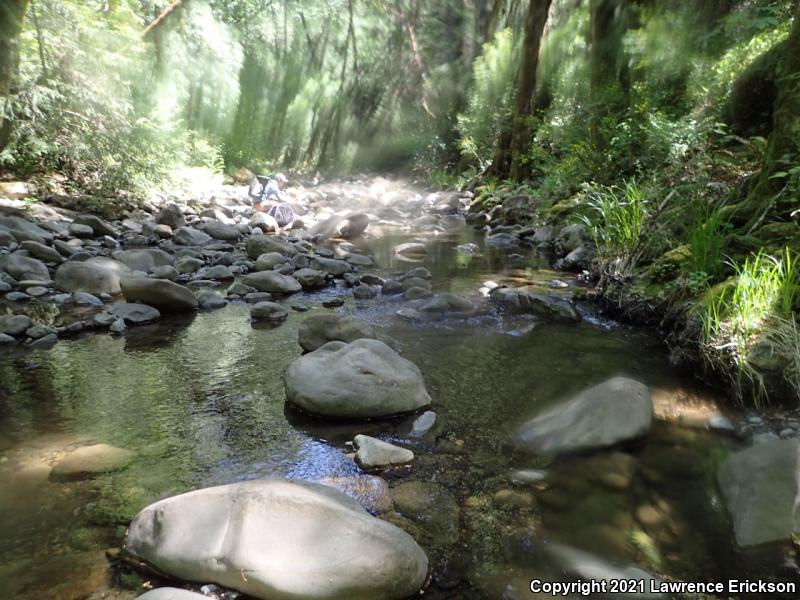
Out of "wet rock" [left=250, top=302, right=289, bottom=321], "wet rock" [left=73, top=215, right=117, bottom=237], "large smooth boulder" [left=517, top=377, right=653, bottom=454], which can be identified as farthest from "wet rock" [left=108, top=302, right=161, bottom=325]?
"wet rock" [left=73, top=215, right=117, bottom=237]

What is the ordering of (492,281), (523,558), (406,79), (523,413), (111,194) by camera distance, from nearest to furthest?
(523,558)
(523,413)
(492,281)
(111,194)
(406,79)

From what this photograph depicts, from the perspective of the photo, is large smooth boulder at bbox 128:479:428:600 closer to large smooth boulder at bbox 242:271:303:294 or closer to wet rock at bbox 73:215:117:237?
large smooth boulder at bbox 242:271:303:294

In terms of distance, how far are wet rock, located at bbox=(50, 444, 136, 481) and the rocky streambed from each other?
0.01 metres

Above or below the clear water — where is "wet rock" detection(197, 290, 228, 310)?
below

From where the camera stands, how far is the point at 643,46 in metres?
8.91

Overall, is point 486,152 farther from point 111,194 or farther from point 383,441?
point 383,441

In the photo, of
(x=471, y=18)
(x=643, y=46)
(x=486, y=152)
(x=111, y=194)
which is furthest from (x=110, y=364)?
(x=471, y=18)

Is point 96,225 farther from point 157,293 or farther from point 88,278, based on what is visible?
point 157,293

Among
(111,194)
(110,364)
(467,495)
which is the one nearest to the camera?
(467,495)

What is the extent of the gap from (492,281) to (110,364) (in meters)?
3.52

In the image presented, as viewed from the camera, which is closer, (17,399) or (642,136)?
(17,399)

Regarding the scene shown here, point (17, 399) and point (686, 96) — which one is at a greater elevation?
point (686, 96)

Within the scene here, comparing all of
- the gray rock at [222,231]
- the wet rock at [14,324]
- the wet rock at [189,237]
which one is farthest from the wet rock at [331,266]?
the wet rock at [14,324]

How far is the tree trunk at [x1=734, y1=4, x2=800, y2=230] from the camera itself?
3.62 meters
